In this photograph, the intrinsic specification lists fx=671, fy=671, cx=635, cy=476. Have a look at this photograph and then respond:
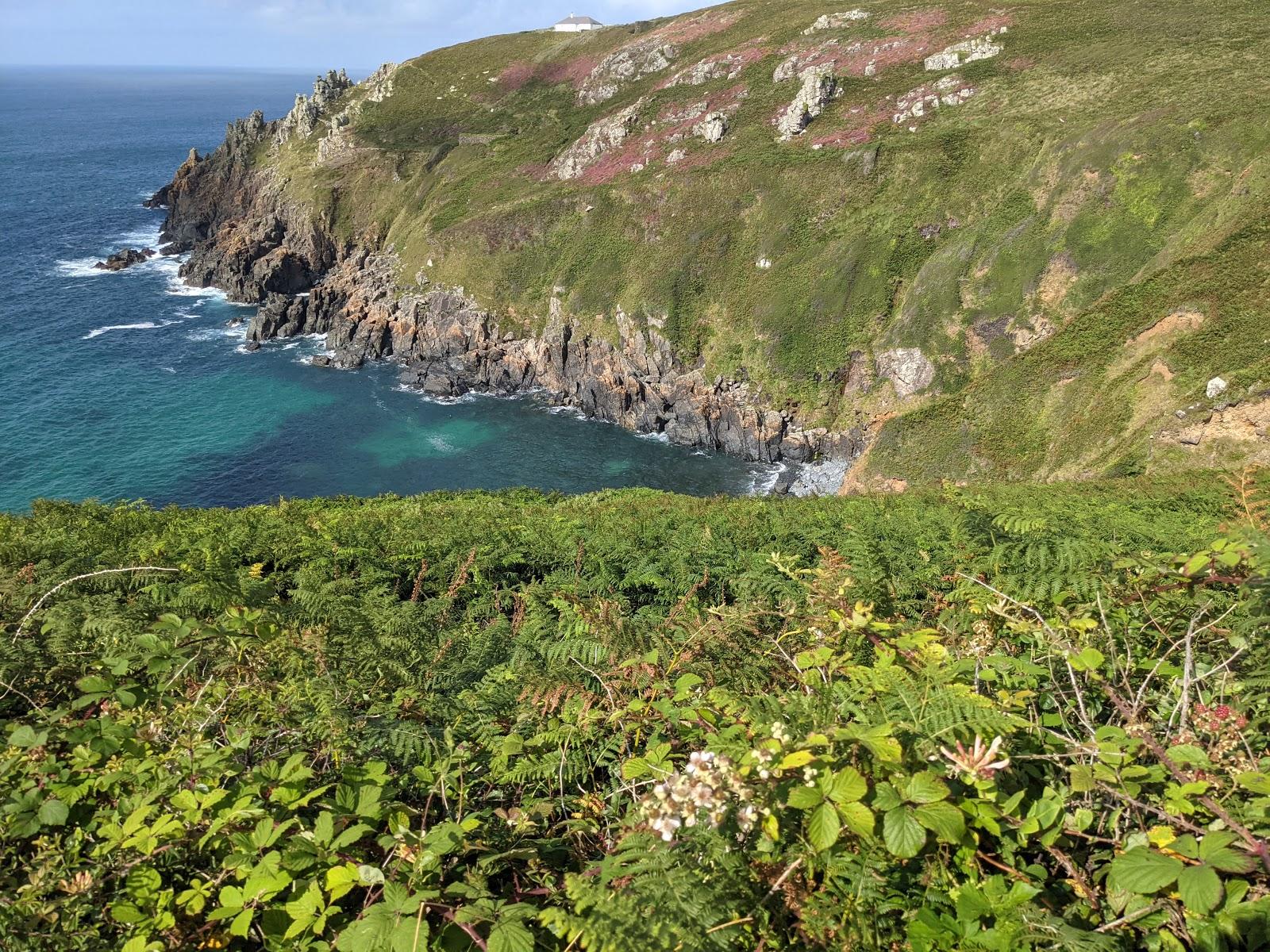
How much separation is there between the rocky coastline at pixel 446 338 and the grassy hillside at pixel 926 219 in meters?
2.48

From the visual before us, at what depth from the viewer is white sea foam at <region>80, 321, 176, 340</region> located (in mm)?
69062

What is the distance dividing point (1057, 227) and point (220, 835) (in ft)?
190

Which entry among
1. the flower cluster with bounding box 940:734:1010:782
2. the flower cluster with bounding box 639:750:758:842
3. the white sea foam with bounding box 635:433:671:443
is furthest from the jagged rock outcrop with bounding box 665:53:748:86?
the flower cluster with bounding box 639:750:758:842

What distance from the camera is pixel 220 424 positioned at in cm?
5569

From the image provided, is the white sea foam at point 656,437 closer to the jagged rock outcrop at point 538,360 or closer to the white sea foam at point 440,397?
the jagged rock outcrop at point 538,360

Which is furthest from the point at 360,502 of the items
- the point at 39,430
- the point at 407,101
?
the point at 407,101

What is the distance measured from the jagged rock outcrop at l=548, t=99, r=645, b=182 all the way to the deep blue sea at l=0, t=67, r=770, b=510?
1299 inches

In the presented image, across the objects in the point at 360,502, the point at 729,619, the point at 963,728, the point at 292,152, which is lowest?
the point at 360,502

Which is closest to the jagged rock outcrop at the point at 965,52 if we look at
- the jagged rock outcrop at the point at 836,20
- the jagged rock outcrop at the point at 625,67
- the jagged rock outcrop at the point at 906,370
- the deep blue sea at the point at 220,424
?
the jagged rock outcrop at the point at 836,20

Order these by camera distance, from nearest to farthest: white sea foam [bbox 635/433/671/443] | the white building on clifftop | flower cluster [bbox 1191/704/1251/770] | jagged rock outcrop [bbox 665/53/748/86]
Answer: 1. flower cluster [bbox 1191/704/1251/770]
2. white sea foam [bbox 635/433/671/443]
3. jagged rock outcrop [bbox 665/53/748/86]
4. the white building on clifftop

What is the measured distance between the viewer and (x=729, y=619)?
5172 mm

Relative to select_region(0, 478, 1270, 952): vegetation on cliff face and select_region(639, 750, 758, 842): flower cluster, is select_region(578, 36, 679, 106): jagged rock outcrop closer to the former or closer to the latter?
select_region(0, 478, 1270, 952): vegetation on cliff face

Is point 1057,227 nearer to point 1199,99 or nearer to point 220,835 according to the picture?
point 1199,99

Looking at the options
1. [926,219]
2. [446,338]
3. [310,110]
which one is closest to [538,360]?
[446,338]
